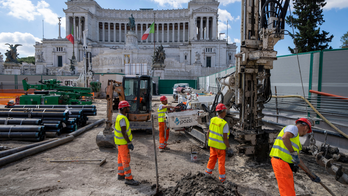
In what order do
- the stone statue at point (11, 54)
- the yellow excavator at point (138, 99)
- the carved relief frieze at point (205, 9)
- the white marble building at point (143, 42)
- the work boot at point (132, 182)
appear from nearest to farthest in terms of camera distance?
the work boot at point (132, 182) → the yellow excavator at point (138, 99) → the stone statue at point (11, 54) → the white marble building at point (143, 42) → the carved relief frieze at point (205, 9)

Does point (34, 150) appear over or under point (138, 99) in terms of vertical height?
under

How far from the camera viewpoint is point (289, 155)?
11.2ft

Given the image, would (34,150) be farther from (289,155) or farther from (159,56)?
(159,56)

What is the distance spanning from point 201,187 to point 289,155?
1607mm

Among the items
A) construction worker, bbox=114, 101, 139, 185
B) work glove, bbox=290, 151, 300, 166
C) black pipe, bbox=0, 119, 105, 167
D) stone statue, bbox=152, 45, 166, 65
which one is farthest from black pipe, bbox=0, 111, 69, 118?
stone statue, bbox=152, 45, 166, 65

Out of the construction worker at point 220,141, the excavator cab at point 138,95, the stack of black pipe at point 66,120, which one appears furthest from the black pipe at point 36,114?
the construction worker at point 220,141

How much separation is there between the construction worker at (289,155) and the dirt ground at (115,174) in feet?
3.64

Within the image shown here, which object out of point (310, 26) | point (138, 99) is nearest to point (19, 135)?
point (138, 99)

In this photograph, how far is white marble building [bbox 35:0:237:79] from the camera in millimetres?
46531

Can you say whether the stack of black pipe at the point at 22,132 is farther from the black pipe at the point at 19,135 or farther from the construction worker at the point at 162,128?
the construction worker at the point at 162,128

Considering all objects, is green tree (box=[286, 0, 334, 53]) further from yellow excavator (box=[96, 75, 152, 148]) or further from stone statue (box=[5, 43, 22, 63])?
stone statue (box=[5, 43, 22, 63])

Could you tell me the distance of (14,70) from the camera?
4375 cm

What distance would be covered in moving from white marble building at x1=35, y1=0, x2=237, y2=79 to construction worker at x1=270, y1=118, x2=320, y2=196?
117ft

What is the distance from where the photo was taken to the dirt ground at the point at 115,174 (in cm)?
444
